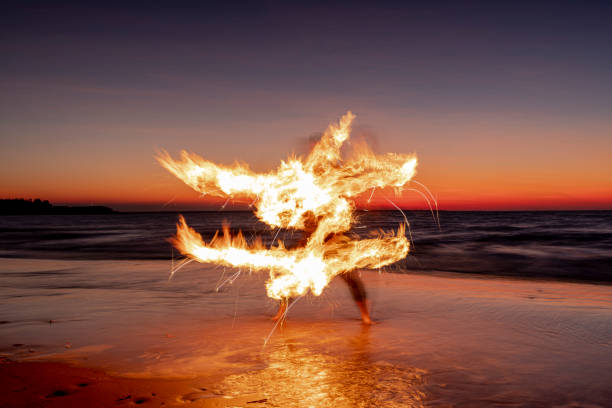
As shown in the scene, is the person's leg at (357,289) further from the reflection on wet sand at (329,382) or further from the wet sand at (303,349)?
the reflection on wet sand at (329,382)

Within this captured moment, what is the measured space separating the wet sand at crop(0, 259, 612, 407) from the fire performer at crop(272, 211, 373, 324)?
27cm

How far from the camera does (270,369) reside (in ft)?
15.2

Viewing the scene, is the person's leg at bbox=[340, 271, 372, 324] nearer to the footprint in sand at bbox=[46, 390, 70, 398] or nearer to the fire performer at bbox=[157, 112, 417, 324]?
the fire performer at bbox=[157, 112, 417, 324]

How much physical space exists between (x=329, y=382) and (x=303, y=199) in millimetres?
2364

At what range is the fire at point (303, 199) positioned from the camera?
5.72 meters

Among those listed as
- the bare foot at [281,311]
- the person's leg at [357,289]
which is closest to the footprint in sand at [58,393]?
the bare foot at [281,311]

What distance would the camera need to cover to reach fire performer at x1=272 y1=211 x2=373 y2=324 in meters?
5.97

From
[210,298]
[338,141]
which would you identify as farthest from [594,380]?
[210,298]

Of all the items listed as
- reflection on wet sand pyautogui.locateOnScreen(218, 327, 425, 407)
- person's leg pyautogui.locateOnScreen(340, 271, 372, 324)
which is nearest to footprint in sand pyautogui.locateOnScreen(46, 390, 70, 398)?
reflection on wet sand pyautogui.locateOnScreen(218, 327, 425, 407)

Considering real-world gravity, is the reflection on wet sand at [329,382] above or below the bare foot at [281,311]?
below

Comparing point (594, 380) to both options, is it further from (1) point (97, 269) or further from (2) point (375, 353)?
(1) point (97, 269)

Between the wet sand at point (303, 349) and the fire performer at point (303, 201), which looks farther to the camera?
the fire performer at point (303, 201)

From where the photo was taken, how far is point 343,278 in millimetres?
6547

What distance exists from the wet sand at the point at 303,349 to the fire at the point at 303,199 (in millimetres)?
977
